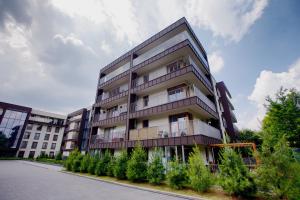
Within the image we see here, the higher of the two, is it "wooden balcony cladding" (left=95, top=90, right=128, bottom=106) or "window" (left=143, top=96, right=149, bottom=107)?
"wooden balcony cladding" (left=95, top=90, right=128, bottom=106)

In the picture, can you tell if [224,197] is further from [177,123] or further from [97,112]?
[97,112]

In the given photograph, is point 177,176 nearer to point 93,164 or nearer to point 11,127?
point 93,164

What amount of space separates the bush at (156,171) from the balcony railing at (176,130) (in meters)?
3.78

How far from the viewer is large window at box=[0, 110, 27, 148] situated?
4359 cm

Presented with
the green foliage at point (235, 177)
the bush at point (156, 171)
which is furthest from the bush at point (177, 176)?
the green foliage at point (235, 177)

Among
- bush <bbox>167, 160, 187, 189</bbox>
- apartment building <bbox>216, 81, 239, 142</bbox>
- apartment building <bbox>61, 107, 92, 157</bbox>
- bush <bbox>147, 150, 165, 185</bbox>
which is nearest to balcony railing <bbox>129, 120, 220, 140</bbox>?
bush <bbox>147, 150, 165, 185</bbox>

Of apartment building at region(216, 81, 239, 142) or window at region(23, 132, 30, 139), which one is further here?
window at region(23, 132, 30, 139)

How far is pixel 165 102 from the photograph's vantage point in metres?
16.9

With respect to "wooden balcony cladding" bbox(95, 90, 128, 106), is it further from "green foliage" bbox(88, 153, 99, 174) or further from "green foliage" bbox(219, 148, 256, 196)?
"green foliage" bbox(219, 148, 256, 196)

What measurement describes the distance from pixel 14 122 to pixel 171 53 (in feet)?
183

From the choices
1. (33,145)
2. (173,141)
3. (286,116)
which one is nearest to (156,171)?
(173,141)

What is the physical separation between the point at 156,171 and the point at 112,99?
13.9 meters

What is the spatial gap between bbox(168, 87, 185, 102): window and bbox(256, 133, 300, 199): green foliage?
930 cm

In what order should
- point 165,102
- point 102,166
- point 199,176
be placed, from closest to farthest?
point 199,176 → point 102,166 → point 165,102
